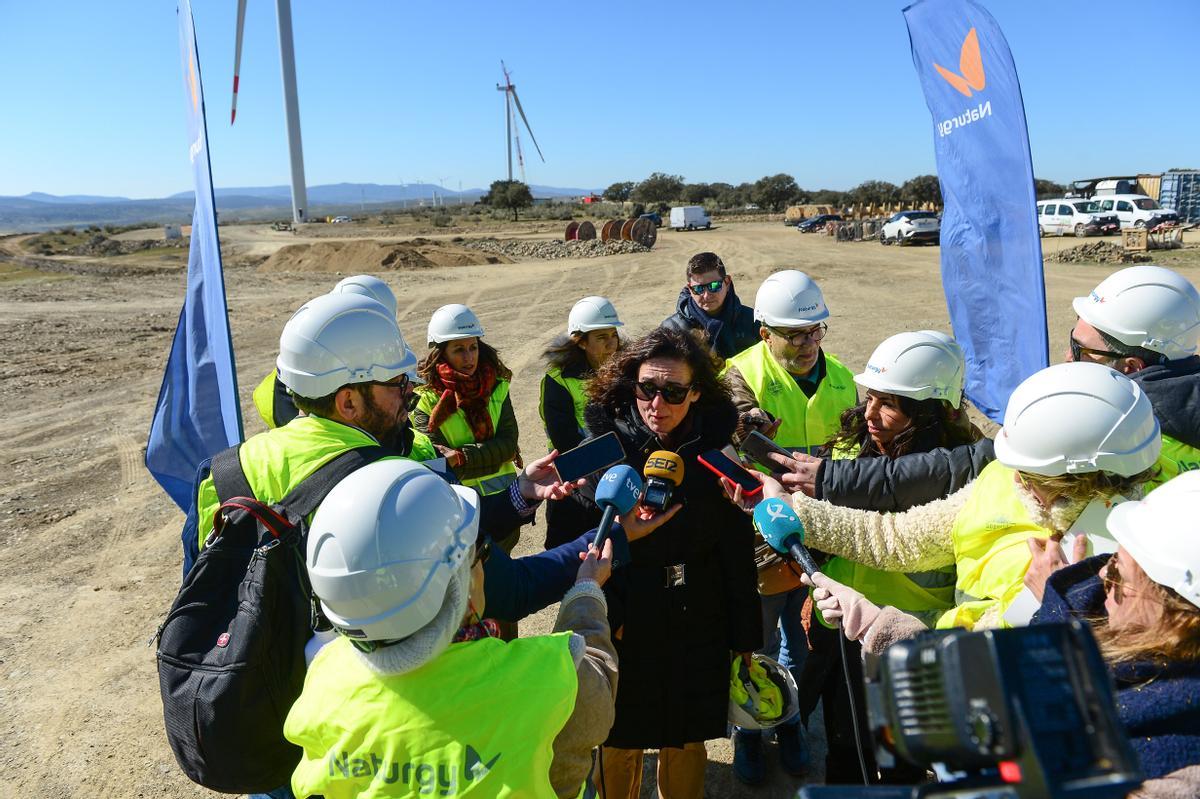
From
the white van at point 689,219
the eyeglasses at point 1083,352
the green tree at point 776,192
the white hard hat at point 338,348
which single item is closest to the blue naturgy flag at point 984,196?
the eyeglasses at point 1083,352

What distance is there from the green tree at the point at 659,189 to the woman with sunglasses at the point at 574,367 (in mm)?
79643

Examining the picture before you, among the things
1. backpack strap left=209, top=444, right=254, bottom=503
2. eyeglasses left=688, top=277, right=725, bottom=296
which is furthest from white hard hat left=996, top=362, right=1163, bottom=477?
eyeglasses left=688, top=277, right=725, bottom=296

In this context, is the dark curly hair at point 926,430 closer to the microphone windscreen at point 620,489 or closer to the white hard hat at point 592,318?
the microphone windscreen at point 620,489

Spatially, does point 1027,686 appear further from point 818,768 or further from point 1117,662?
point 818,768

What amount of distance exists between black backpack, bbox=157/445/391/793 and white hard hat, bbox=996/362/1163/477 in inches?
79.3

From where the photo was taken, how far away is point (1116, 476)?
6.83ft

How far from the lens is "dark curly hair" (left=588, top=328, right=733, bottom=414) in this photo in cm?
305

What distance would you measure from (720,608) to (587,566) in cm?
93

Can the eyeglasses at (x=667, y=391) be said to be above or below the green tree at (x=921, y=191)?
below

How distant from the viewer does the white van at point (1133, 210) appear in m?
29.2

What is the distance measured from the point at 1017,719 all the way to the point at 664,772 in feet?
8.54

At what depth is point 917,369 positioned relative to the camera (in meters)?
2.94

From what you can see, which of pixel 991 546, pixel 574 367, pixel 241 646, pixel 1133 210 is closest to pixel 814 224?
pixel 1133 210

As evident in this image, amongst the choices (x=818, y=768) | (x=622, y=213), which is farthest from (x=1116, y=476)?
(x=622, y=213)
